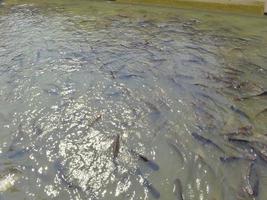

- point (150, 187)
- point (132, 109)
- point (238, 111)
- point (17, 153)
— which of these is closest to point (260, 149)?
point (238, 111)

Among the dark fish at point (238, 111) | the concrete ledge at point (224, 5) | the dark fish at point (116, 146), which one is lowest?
the dark fish at point (116, 146)

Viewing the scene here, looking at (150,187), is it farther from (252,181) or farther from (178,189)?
(252,181)

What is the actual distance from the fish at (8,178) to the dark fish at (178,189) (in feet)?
6.29

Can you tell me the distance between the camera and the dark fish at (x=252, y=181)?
386cm

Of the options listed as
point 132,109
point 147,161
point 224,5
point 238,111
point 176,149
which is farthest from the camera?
point 224,5

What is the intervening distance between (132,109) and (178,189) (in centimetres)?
190

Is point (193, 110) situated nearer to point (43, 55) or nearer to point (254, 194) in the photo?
point (254, 194)

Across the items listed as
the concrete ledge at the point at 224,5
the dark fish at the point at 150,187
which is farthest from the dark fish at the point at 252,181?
the concrete ledge at the point at 224,5

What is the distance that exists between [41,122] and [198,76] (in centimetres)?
316

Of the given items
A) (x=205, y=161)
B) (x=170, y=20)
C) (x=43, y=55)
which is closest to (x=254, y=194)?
(x=205, y=161)

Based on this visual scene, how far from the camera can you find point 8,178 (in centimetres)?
409

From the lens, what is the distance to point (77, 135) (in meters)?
4.88

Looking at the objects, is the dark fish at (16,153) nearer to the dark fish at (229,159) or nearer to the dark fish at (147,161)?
the dark fish at (147,161)

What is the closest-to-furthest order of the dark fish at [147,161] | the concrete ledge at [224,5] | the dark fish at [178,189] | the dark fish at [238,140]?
the dark fish at [178,189] → the dark fish at [147,161] → the dark fish at [238,140] → the concrete ledge at [224,5]
